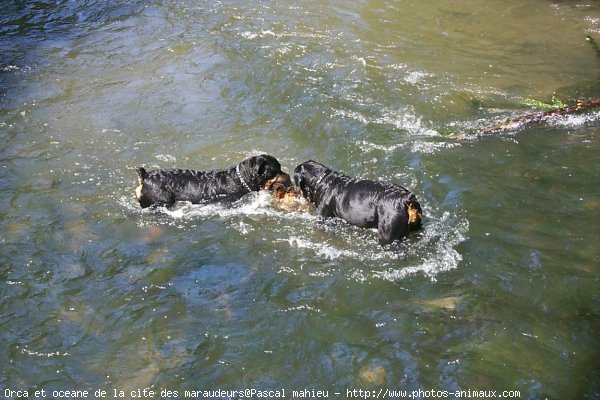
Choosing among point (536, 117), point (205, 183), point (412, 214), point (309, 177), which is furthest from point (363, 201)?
point (536, 117)

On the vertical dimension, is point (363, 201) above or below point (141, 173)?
below

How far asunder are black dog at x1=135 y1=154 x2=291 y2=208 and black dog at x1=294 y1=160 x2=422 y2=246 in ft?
1.49

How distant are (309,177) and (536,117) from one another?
3870 mm

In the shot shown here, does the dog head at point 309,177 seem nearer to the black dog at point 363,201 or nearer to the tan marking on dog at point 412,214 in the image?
the black dog at point 363,201

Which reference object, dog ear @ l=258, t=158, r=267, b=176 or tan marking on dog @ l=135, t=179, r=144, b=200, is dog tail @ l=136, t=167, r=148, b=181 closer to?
tan marking on dog @ l=135, t=179, r=144, b=200

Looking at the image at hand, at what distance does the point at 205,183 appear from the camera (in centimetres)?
696

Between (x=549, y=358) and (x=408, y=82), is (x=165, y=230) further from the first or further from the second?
(x=408, y=82)

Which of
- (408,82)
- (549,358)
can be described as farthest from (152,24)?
(549,358)

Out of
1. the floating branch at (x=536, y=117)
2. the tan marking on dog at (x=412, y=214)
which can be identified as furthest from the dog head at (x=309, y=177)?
the floating branch at (x=536, y=117)

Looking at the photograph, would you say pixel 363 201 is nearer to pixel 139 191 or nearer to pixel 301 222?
pixel 301 222

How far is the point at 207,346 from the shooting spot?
186 inches

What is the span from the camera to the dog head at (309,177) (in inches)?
259

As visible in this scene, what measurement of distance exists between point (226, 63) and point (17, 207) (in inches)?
211

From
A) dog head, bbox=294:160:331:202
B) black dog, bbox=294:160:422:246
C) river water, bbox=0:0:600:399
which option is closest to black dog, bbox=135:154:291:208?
river water, bbox=0:0:600:399
